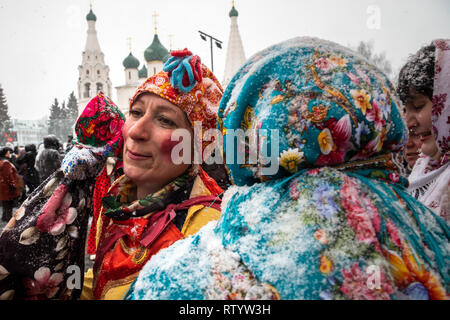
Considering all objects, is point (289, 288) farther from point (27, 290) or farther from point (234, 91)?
point (27, 290)

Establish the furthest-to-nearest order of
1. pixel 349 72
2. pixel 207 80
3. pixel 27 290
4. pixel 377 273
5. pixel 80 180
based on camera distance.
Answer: pixel 207 80
pixel 80 180
pixel 27 290
pixel 349 72
pixel 377 273

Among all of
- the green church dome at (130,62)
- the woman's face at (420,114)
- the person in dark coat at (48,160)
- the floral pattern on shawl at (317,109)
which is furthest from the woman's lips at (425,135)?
the green church dome at (130,62)

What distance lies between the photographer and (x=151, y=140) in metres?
1.58

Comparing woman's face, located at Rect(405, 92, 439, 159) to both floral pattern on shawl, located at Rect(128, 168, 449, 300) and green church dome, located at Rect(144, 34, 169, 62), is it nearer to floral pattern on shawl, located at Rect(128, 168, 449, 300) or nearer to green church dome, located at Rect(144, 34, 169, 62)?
floral pattern on shawl, located at Rect(128, 168, 449, 300)

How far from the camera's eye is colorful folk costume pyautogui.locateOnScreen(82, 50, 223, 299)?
57.9 inches

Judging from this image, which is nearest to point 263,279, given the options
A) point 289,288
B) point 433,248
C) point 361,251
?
point 289,288

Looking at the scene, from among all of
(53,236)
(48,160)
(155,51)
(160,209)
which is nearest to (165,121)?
(160,209)

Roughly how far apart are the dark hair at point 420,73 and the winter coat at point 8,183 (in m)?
8.66

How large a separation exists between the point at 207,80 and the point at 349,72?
114 cm

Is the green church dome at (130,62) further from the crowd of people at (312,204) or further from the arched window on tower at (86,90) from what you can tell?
the crowd of people at (312,204)

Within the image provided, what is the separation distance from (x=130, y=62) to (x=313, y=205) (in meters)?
35.9

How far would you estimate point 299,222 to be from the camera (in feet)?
2.25

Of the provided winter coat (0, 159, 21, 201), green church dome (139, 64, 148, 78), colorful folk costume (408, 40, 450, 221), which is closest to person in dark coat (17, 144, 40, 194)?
winter coat (0, 159, 21, 201)

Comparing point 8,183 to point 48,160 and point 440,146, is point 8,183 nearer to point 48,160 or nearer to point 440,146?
point 48,160
